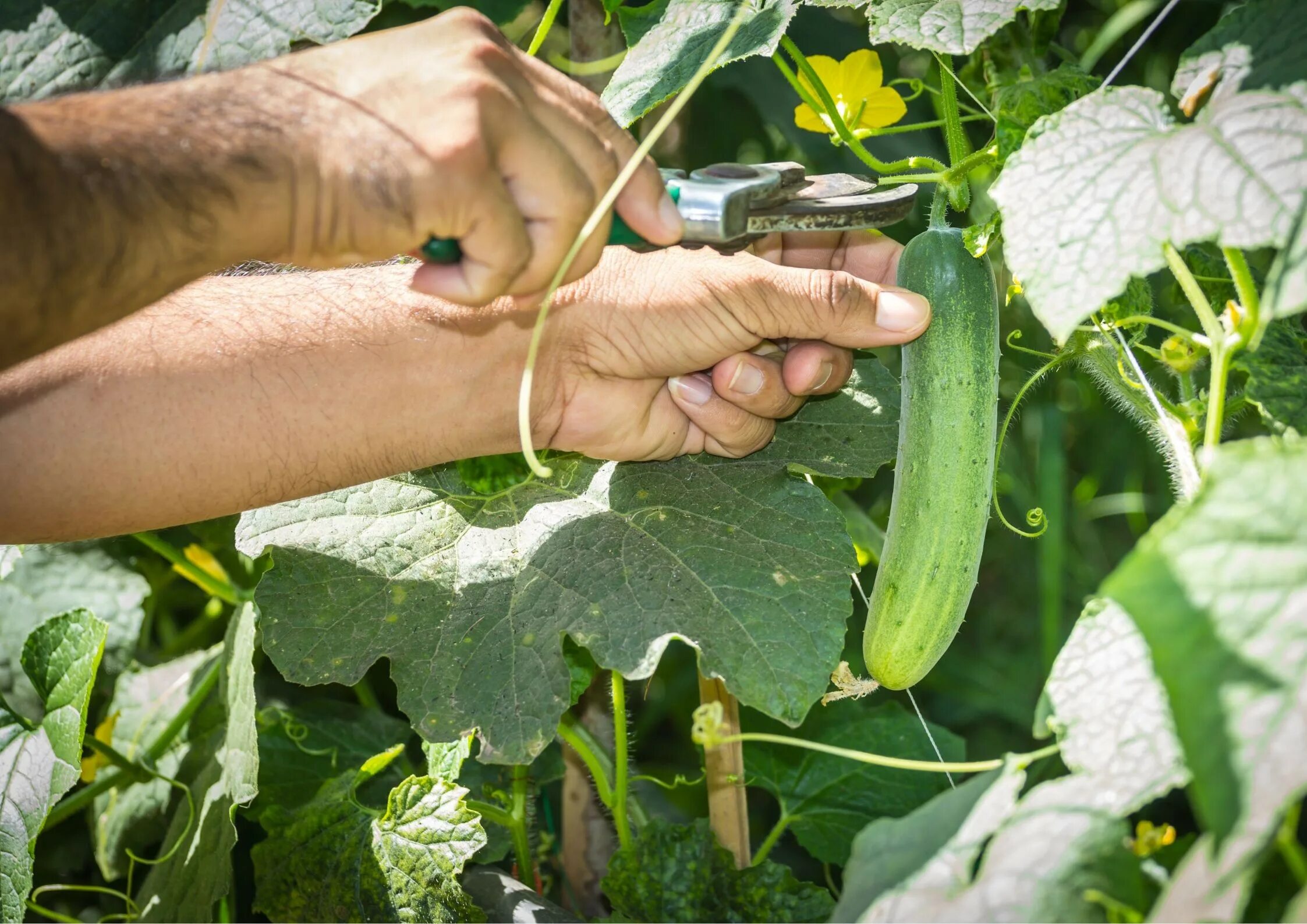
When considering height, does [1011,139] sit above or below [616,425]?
above

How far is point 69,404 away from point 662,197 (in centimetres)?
73

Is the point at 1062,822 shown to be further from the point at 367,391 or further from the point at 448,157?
the point at 367,391

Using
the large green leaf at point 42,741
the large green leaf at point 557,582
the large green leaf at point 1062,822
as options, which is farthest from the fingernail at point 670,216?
the large green leaf at point 42,741

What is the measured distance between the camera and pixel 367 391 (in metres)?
1.29

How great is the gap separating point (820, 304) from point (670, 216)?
0.25m

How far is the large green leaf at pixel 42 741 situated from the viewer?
130cm

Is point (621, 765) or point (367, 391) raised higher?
point (367, 391)

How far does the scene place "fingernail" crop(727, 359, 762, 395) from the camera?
1.26 m

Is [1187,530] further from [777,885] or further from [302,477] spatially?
[302,477]

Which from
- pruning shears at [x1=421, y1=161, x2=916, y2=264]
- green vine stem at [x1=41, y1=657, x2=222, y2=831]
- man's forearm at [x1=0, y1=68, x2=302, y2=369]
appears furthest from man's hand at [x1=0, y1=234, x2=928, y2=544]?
green vine stem at [x1=41, y1=657, x2=222, y2=831]

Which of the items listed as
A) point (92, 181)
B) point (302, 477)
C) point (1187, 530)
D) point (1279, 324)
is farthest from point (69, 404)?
point (1279, 324)

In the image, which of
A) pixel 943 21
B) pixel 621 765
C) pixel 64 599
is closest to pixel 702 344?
pixel 943 21

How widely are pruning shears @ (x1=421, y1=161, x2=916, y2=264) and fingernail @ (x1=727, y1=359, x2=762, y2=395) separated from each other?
0.14m

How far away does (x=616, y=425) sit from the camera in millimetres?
1310
